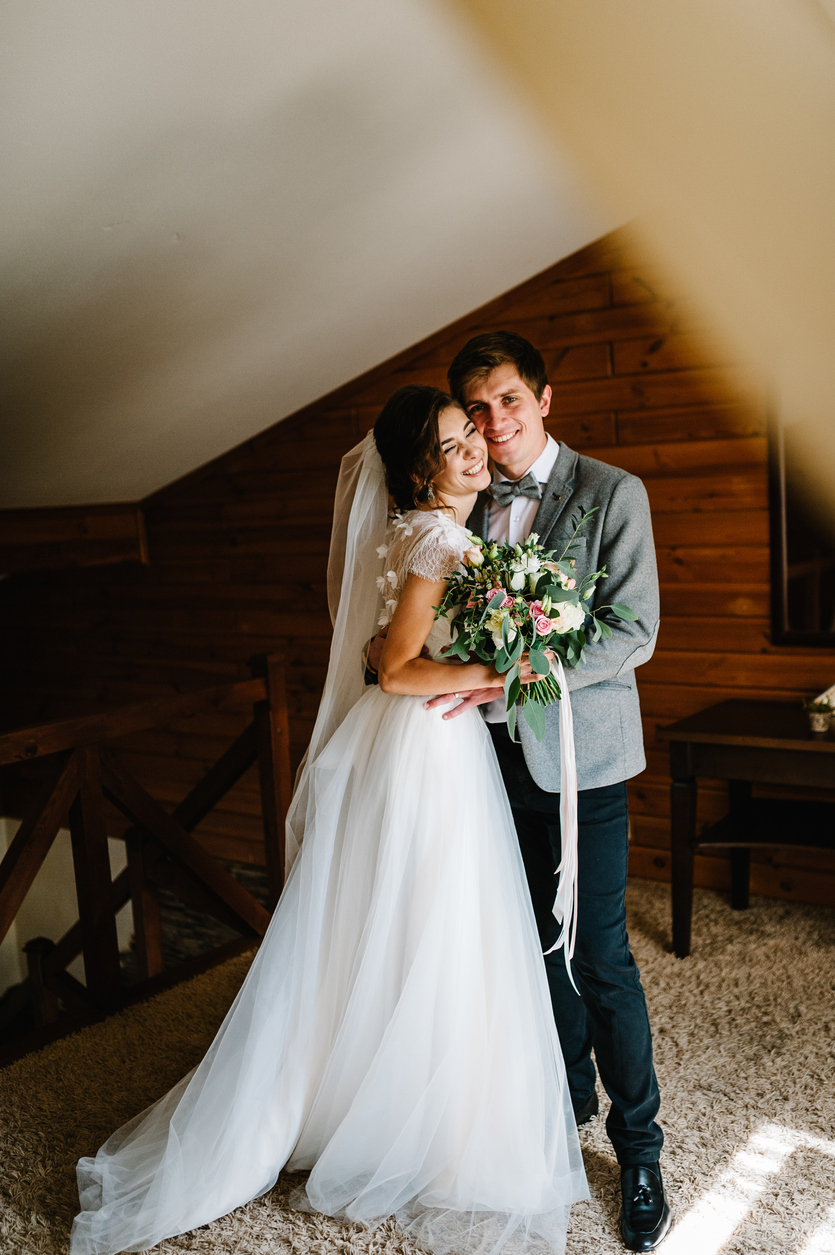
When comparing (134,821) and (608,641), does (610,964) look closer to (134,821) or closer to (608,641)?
(608,641)

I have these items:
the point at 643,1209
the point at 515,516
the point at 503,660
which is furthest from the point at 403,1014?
the point at 515,516

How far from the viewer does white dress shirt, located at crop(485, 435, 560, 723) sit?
6.49ft

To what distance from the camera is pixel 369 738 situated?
1.99 m

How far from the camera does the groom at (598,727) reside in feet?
6.03

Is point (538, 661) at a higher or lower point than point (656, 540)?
lower

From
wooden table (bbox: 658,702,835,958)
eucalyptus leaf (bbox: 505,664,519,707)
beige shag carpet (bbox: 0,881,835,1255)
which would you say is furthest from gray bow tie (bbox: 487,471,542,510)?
beige shag carpet (bbox: 0,881,835,1255)

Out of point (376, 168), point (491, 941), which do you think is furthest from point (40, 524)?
point (491, 941)

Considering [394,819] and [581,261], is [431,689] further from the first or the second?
[581,261]

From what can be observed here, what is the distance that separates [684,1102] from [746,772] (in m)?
1.02

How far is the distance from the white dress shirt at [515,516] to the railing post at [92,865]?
1332 mm

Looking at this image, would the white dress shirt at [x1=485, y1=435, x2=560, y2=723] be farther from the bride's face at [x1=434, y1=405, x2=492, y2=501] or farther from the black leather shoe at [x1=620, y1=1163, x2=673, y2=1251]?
the black leather shoe at [x1=620, y1=1163, x2=673, y2=1251]

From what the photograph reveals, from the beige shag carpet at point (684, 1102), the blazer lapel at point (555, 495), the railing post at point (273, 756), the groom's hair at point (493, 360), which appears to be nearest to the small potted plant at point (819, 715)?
the beige shag carpet at point (684, 1102)

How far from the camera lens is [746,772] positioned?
294 centimetres

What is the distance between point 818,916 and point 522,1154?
201 cm
